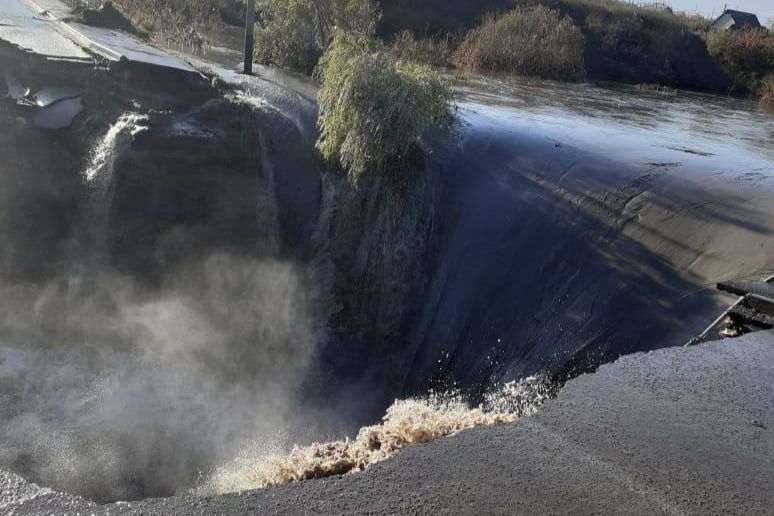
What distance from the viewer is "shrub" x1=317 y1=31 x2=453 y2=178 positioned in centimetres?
832

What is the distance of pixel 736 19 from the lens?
130 ft

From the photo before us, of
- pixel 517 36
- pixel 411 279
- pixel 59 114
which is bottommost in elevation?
pixel 411 279

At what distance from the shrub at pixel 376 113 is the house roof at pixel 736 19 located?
37.0m

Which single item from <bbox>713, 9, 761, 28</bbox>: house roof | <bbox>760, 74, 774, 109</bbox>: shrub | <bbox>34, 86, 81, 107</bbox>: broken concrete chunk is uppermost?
<bbox>713, 9, 761, 28</bbox>: house roof

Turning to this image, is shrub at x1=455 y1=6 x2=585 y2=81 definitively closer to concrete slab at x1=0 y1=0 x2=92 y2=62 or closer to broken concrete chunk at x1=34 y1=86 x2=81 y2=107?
concrete slab at x1=0 y1=0 x2=92 y2=62

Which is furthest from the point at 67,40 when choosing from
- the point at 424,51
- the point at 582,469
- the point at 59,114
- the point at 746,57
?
the point at 746,57

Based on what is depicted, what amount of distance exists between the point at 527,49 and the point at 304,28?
7.63 metres

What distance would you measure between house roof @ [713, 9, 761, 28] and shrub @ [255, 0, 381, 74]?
31.1 metres

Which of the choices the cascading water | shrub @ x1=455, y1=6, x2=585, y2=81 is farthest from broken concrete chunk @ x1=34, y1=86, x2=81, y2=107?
shrub @ x1=455, y1=6, x2=585, y2=81

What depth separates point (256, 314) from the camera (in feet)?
28.3

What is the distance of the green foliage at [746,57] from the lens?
84.7 ft

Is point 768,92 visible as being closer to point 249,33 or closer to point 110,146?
point 249,33

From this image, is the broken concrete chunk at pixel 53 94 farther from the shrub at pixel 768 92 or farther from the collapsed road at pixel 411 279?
the shrub at pixel 768 92

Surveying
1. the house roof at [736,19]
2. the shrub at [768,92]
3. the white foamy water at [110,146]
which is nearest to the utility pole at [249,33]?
the white foamy water at [110,146]
